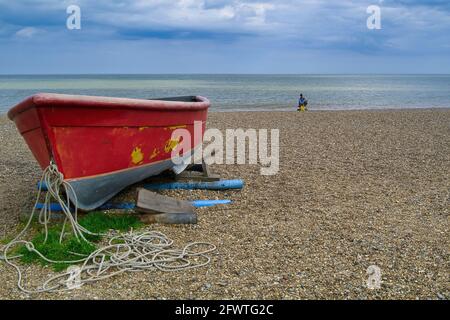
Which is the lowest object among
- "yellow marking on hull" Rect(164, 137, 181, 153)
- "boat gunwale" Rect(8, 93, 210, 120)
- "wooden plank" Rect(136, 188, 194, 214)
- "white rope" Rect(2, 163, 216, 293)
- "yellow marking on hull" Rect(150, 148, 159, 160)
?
"white rope" Rect(2, 163, 216, 293)

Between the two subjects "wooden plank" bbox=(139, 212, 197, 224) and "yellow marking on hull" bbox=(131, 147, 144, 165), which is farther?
"yellow marking on hull" bbox=(131, 147, 144, 165)

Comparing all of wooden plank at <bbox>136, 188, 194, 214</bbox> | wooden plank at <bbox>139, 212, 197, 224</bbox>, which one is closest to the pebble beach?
wooden plank at <bbox>139, 212, 197, 224</bbox>

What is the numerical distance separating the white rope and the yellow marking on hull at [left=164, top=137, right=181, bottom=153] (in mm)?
1521

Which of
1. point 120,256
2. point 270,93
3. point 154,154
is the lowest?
point 120,256

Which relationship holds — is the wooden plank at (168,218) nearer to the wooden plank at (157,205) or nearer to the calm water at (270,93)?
the wooden plank at (157,205)

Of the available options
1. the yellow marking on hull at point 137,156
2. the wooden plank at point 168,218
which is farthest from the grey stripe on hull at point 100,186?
the wooden plank at point 168,218

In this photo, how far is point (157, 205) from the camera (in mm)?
5250

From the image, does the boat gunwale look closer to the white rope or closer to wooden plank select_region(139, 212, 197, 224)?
the white rope

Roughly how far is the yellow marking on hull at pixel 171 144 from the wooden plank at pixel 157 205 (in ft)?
2.83

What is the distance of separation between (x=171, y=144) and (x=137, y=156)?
0.80m

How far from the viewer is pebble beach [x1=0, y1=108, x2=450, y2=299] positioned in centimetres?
366

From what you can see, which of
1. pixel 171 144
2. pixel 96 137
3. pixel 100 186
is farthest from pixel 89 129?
pixel 171 144

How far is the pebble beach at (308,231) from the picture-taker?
Answer: 12.0 feet

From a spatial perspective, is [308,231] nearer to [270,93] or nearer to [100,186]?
[100,186]
